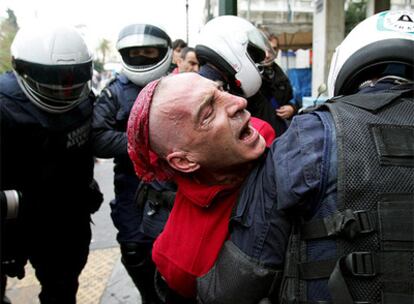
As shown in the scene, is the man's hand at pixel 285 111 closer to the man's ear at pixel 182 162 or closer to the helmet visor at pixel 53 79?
the helmet visor at pixel 53 79

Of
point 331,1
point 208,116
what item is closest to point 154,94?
point 208,116

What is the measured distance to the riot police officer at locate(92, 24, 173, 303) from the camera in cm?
250

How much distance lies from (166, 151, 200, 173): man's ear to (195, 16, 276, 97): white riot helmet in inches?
36.1

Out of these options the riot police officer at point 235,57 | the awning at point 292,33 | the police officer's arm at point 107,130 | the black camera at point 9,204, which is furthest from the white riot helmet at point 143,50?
the awning at point 292,33

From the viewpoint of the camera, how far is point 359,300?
0.83m

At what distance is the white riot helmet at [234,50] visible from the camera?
1.91 metres

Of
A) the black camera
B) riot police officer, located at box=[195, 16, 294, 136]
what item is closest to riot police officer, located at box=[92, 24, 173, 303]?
the black camera

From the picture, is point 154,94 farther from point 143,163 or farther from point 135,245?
point 135,245

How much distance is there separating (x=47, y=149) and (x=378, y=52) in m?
1.79

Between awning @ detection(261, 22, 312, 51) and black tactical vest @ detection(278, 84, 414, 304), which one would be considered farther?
awning @ detection(261, 22, 312, 51)

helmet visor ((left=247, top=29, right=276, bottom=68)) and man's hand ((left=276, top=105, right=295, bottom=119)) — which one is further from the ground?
helmet visor ((left=247, top=29, right=276, bottom=68))

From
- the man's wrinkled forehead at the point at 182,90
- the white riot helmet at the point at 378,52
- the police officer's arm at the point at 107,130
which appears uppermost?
the white riot helmet at the point at 378,52

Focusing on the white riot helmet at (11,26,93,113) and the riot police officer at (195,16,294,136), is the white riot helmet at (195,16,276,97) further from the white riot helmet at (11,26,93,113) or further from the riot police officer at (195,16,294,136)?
the white riot helmet at (11,26,93,113)

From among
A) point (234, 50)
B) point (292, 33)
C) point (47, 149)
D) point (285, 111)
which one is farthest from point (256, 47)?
point (292, 33)
